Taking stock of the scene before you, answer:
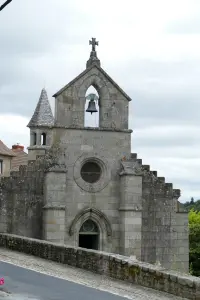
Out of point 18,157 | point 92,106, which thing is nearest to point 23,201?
point 92,106

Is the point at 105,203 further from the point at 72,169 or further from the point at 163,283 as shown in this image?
the point at 163,283

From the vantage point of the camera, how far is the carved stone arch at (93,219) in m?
21.1

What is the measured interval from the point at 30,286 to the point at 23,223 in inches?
366

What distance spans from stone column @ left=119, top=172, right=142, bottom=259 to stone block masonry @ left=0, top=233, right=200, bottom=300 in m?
4.66

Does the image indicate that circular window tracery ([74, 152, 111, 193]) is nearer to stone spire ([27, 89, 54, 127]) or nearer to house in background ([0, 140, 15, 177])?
house in background ([0, 140, 15, 177])

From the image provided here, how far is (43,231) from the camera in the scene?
2083 centimetres

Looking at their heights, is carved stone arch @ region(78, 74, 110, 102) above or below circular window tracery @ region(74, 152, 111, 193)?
above

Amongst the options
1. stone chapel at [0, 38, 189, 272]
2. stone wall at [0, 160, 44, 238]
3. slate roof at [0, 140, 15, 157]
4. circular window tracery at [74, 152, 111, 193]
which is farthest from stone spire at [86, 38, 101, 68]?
slate roof at [0, 140, 15, 157]

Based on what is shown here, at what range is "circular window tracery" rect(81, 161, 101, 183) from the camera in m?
21.6

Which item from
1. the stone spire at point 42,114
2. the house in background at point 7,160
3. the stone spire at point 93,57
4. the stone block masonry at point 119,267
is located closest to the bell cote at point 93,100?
the stone spire at point 93,57

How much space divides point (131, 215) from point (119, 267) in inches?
342

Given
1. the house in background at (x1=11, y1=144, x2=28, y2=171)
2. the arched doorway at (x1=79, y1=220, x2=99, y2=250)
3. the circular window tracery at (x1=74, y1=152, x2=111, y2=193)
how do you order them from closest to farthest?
the circular window tracery at (x1=74, y1=152, x2=111, y2=193)
the arched doorway at (x1=79, y1=220, x2=99, y2=250)
the house in background at (x1=11, y1=144, x2=28, y2=171)

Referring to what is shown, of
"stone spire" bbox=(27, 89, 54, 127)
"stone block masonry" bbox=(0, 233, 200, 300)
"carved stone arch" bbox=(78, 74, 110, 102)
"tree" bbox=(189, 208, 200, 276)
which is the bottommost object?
"tree" bbox=(189, 208, 200, 276)

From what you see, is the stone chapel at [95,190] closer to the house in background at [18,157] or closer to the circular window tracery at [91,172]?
the circular window tracery at [91,172]
